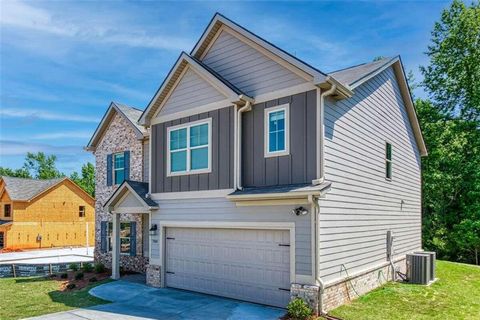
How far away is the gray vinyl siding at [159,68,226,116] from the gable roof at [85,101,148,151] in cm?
519

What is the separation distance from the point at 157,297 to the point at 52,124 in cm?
6524

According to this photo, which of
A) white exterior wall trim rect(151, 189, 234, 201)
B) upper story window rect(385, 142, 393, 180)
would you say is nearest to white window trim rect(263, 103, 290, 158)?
white exterior wall trim rect(151, 189, 234, 201)


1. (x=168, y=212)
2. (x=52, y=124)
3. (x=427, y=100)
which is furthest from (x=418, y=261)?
(x=52, y=124)

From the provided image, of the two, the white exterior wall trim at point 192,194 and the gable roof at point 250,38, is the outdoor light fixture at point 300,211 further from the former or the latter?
the gable roof at point 250,38

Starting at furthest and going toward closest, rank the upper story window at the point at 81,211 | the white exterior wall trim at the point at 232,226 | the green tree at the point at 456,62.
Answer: the upper story window at the point at 81,211
the green tree at the point at 456,62
the white exterior wall trim at the point at 232,226

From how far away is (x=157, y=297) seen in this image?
11570 millimetres

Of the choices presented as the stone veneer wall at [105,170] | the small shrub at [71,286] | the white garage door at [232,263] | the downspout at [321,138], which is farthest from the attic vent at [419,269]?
the small shrub at [71,286]

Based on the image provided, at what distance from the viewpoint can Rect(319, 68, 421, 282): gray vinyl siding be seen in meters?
10.0

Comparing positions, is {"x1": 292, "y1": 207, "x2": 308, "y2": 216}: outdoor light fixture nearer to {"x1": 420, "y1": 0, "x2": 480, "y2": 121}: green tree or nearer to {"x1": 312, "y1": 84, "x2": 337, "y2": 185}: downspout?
{"x1": 312, "y1": 84, "x2": 337, "y2": 185}: downspout

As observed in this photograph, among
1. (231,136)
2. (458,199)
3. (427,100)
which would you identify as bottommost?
(458,199)

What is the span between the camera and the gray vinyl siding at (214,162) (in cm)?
1141

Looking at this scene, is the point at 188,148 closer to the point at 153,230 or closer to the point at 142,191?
the point at 142,191

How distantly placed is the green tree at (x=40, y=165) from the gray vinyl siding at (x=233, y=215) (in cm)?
7051

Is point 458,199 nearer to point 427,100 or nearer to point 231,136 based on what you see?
point 427,100
